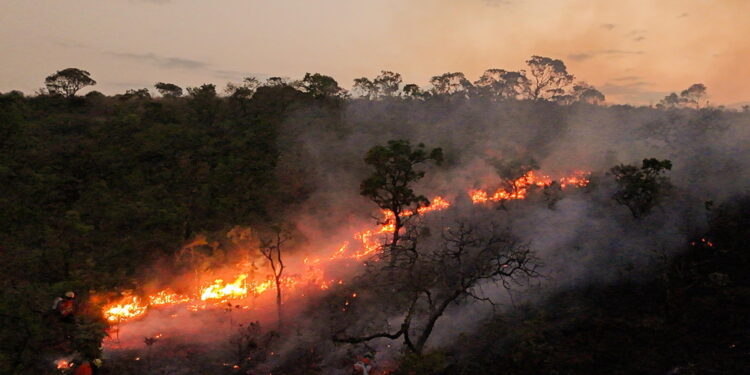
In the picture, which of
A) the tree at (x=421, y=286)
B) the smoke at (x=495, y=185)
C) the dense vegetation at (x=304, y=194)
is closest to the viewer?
the dense vegetation at (x=304, y=194)

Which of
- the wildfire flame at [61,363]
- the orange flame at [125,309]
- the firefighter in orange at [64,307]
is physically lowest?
the wildfire flame at [61,363]

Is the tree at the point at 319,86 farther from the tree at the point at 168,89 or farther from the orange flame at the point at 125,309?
the orange flame at the point at 125,309

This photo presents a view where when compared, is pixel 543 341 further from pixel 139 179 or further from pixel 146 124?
pixel 146 124

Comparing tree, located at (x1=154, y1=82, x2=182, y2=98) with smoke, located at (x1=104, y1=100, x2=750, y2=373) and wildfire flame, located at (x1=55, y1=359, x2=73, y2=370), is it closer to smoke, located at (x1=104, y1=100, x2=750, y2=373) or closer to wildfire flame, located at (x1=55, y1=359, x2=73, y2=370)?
smoke, located at (x1=104, y1=100, x2=750, y2=373)

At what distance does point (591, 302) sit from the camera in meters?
22.5

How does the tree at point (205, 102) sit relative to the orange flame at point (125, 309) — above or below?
above

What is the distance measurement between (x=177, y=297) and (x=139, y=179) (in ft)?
53.3

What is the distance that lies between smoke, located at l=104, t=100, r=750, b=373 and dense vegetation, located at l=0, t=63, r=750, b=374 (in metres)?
0.45

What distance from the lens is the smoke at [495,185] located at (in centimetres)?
2458

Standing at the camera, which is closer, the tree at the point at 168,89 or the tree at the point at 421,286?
the tree at the point at 421,286

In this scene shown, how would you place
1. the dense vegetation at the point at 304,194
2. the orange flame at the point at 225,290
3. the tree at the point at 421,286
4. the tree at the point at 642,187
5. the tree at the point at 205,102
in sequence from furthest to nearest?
the tree at the point at 205,102, the orange flame at the point at 225,290, the tree at the point at 642,187, the tree at the point at 421,286, the dense vegetation at the point at 304,194

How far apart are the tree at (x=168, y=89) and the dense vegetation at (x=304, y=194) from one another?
22 cm

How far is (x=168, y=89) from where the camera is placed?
70.0 meters

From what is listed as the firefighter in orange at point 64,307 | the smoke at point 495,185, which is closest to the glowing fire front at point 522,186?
the smoke at point 495,185
